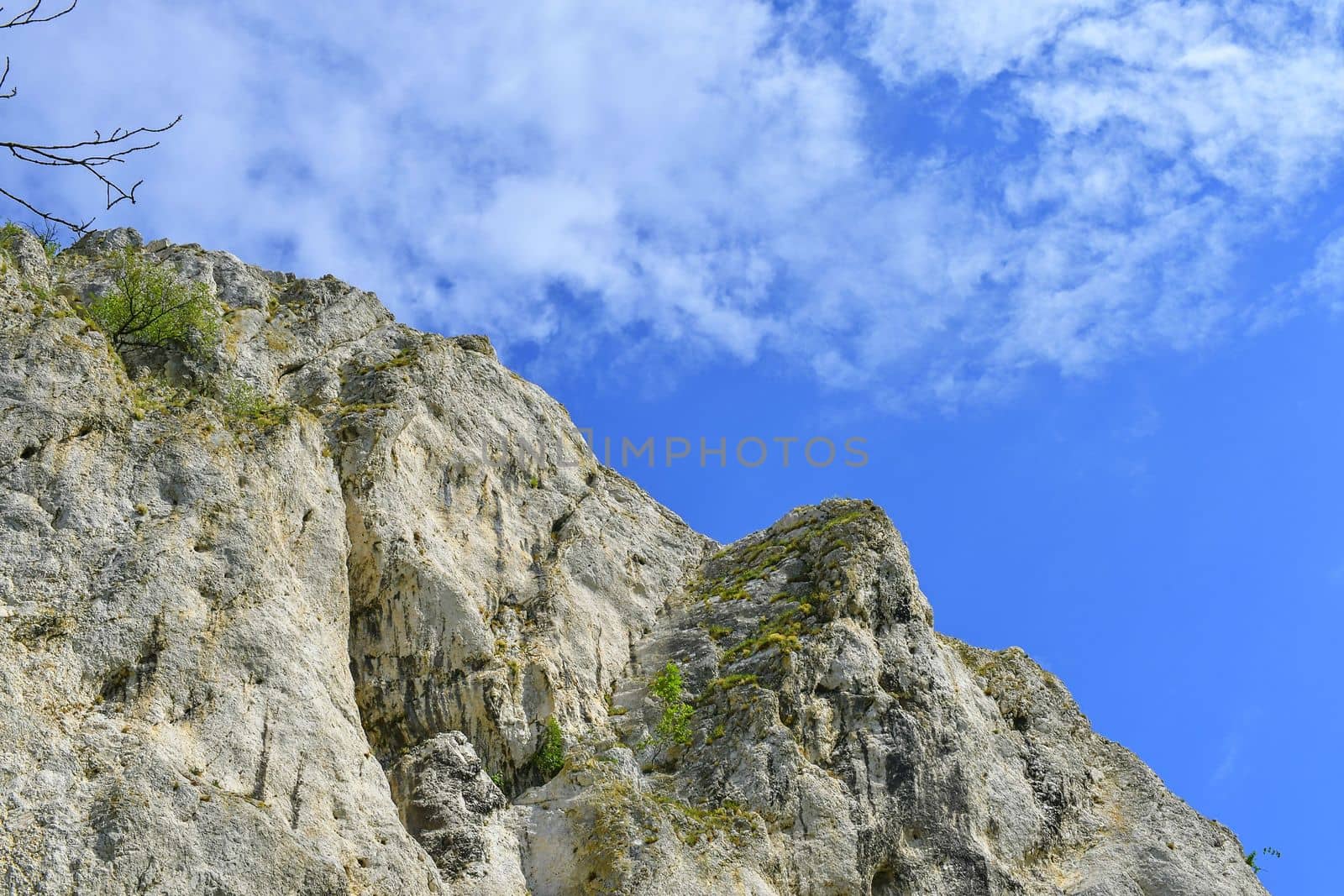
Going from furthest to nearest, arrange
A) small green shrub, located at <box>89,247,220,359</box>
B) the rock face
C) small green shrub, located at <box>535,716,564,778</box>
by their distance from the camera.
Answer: small green shrub, located at <box>89,247,220,359</box>, small green shrub, located at <box>535,716,564,778</box>, the rock face

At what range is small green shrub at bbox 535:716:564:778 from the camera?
87.5 ft

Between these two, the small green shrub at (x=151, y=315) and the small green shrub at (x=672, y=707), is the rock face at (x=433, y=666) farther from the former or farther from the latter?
the small green shrub at (x=151, y=315)

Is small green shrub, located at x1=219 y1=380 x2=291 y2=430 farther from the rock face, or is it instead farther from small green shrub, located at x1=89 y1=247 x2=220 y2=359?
small green shrub, located at x1=89 y1=247 x2=220 y2=359

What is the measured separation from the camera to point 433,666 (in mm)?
26812

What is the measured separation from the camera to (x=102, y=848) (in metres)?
17.7

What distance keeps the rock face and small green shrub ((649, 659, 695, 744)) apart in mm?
180

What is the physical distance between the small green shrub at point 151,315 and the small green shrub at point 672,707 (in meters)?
13.3

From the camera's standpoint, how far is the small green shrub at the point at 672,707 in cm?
2870

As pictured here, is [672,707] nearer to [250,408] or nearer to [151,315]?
[250,408]

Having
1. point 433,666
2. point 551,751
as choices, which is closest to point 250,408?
point 433,666

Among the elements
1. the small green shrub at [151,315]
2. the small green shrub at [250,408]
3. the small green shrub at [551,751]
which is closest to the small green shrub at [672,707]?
the small green shrub at [551,751]

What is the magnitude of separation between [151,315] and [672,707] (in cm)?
1500

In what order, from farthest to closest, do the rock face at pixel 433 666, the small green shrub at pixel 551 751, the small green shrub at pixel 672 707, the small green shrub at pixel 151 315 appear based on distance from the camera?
the small green shrub at pixel 151 315 → the small green shrub at pixel 672 707 → the small green shrub at pixel 551 751 → the rock face at pixel 433 666

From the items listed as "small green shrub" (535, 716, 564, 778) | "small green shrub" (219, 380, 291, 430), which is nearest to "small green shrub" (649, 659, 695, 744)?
"small green shrub" (535, 716, 564, 778)
